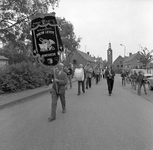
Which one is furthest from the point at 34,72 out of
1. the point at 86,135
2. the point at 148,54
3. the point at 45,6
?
the point at 148,54

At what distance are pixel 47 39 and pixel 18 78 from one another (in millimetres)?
5732

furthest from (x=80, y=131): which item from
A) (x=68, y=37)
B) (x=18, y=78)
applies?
(x=68, y=37)

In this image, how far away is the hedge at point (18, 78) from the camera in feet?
33.0

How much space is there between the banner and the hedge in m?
3.94

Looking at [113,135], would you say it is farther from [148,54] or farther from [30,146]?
[148,54]

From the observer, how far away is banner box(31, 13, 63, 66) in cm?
594

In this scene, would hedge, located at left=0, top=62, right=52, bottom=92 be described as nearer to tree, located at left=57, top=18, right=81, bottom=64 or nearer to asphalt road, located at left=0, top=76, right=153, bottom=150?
asphalt road, located at left=0, top=76, right=153, bottom=150

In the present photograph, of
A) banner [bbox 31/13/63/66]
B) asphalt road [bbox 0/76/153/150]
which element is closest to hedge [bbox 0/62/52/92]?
banner [bbox 31/13/63/66]

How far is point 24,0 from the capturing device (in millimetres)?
11398

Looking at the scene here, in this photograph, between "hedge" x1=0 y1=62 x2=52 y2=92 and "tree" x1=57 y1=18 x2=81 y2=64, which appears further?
"tree" x1=57 y1=18 x2=81 y2=64

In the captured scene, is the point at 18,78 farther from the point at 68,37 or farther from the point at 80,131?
the point at 68,37

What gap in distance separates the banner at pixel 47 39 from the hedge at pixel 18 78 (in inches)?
155

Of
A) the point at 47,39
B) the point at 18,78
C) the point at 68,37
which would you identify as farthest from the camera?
the point at 68,37

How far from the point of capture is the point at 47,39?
602 centimetres
